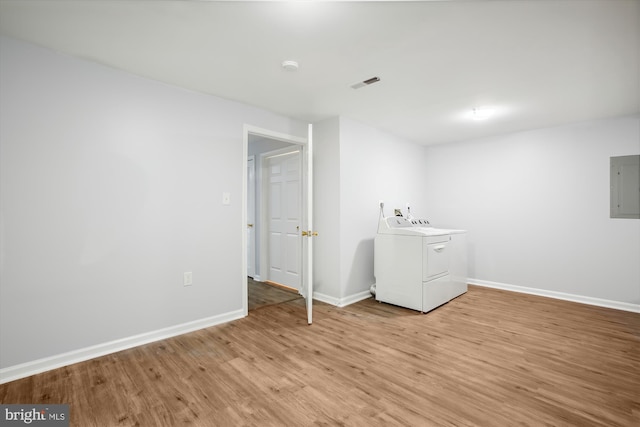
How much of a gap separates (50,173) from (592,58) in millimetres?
3994

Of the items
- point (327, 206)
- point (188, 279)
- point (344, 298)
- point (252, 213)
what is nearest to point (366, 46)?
point (327, 206)

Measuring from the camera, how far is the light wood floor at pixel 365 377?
62.6 inches

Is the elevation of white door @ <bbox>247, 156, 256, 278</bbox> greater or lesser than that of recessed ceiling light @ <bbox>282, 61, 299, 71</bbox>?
lesser

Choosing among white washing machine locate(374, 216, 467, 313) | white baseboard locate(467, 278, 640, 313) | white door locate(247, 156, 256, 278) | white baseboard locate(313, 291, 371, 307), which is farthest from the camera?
white door locate(247, 156, 256, 278)

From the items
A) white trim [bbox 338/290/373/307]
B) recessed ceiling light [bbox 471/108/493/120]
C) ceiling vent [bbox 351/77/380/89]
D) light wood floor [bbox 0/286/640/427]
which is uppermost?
ceiling vent [bbox 351/77/380/89]

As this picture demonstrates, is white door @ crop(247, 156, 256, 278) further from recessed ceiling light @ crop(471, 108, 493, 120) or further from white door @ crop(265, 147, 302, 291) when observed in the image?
recessed ceiling light @ crop(471, 108, 493, 120)

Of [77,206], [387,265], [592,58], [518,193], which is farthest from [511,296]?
[77,206]

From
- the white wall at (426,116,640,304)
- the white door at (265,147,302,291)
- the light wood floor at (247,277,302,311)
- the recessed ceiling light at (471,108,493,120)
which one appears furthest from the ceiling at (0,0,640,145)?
the light wood floor at (247,277,302,311)

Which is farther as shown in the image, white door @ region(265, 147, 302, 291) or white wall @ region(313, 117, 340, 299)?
white door @ region(265, 147, 302, 291)

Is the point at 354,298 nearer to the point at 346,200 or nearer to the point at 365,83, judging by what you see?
the point at 346,200

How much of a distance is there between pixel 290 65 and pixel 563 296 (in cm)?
427

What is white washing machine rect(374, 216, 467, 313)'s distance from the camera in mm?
3195

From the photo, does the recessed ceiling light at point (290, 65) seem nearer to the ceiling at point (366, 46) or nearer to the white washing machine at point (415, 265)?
the ceiling at point (366, 46)

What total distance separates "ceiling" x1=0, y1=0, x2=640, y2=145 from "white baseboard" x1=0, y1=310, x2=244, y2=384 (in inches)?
85.7
